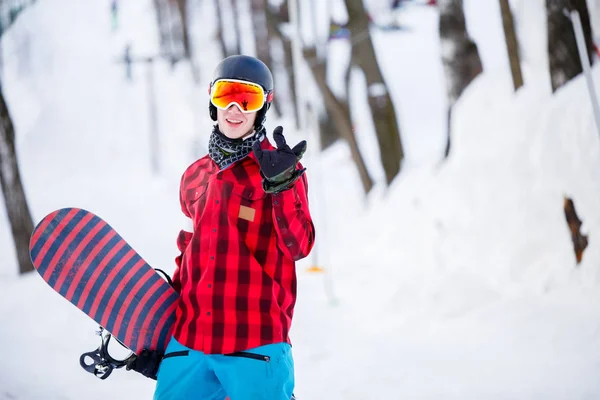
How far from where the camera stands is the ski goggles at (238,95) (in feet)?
7.37

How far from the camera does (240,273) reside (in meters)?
2.06

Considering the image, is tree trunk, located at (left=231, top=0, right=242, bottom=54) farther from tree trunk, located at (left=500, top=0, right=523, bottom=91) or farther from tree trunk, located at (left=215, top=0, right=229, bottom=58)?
tree trunk, located at (left=500, top=0, right=523, bottom=91)

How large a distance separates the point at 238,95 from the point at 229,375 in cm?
102

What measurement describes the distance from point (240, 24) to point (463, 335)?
63.4 feet

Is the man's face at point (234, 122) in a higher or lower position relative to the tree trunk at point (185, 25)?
lower

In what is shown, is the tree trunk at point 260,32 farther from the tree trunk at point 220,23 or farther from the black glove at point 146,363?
the black glove at point 146,363

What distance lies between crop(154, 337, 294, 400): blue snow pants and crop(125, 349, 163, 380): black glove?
0.16 m

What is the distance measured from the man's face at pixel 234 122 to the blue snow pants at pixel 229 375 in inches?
30.9

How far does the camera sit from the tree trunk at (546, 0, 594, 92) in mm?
5176

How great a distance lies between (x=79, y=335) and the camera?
5.54 metres

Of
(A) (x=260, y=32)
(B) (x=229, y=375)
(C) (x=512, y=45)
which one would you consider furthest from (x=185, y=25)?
(B) (x=229, y=375)

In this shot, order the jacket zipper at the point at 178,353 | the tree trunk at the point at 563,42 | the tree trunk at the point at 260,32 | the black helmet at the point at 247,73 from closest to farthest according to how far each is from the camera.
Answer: the jacket zipper at the point at 178,353 → the black helmet at the point at 247,73 → the tree trunk at the point at 563,42 → the tree trunk at the point at 260,32

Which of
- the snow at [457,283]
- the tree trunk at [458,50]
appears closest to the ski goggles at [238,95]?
the snow at [457,283]

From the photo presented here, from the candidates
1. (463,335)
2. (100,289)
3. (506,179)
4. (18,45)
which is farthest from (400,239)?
(18,45)
